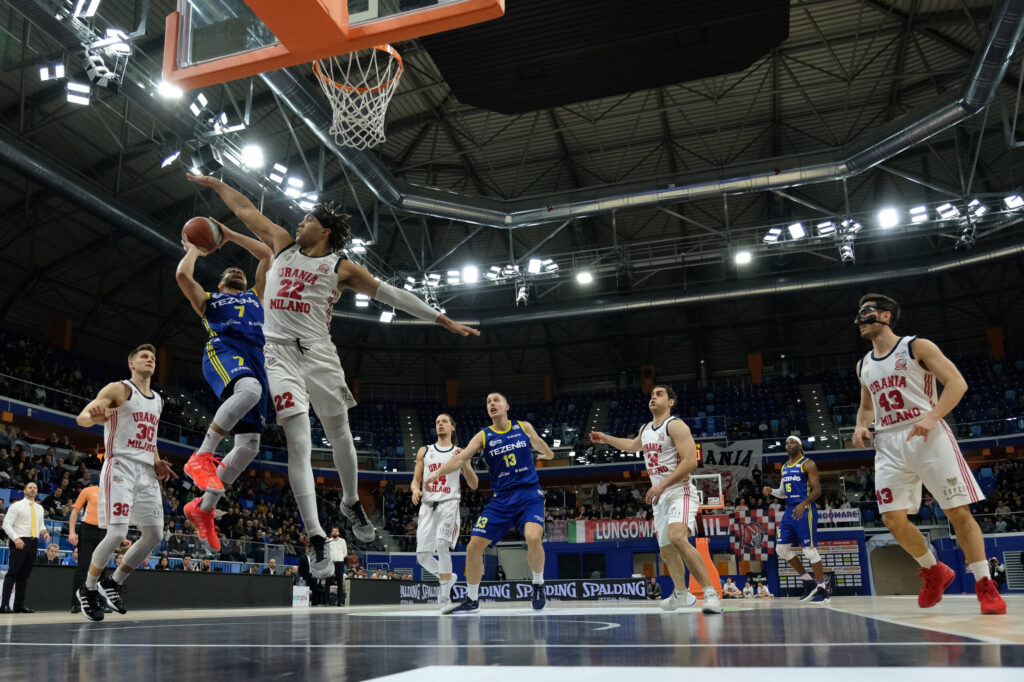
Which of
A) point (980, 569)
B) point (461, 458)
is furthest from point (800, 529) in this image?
point (980, 569)

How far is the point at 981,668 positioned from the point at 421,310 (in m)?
3.64

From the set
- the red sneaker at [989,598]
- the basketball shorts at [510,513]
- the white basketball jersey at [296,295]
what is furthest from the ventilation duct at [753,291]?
the red sneaker at [989,598]

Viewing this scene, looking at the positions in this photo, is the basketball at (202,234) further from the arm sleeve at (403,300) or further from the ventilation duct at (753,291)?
the ventilation duct at (753,291)

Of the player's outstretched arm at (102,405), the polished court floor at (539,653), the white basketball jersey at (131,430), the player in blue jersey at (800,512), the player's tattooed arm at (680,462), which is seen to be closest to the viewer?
the polished court floor at (539,653)

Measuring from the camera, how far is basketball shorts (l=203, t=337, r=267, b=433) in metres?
5.01

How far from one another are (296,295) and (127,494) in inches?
140

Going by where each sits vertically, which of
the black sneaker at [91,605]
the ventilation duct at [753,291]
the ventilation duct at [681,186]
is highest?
the ventilation duct at [681,186]

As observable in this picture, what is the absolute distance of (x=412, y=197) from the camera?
20.1m

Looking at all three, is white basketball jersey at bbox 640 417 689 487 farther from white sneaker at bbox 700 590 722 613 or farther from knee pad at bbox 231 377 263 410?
knee pad at bbox 231 377 263 410

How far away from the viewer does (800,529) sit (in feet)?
37.0

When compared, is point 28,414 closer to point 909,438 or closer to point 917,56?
point 909,438

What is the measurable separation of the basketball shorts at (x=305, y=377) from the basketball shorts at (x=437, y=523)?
5587 millimetres

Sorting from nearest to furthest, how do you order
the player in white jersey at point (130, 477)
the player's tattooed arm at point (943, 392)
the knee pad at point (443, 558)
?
the player's tattooed arm at point (943, 392) < the player in white jersey at point (130, 477) < the knee pad at point (443, 558)

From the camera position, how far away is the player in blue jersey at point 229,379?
485 cm
